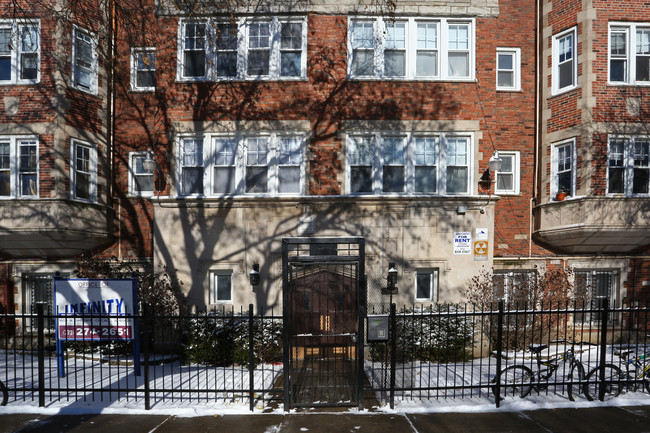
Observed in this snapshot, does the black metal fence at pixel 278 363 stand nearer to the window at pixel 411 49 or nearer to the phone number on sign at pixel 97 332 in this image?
the phone number on sign at pixel 97 332

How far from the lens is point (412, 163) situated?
11.3 meters

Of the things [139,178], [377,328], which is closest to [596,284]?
[377,328]

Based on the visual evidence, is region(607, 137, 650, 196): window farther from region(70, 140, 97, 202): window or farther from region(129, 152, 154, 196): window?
region(70, 140, 97, 202): window

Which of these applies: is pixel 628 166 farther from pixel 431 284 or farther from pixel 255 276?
pixel 255 276

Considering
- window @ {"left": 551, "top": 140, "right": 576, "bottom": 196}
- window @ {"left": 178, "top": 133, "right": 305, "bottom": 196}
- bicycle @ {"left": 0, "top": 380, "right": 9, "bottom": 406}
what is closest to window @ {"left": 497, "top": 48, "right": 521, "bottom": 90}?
window @ {"left": 551, "top": 140, "right": 576, "bottom": 196}

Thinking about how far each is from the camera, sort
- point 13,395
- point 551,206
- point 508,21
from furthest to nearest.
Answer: point 508,21
point 551,206
point 13,395

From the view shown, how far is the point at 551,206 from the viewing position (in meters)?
12.0

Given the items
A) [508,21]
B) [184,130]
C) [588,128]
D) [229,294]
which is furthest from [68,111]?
[588,128]

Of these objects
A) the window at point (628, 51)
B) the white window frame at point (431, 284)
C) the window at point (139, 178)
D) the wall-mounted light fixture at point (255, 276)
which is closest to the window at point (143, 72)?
the window at point (139, 178)

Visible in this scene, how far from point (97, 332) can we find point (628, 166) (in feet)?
47.7

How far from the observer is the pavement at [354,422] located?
6270mm

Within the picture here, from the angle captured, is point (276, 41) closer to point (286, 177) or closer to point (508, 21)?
point (286, 177)

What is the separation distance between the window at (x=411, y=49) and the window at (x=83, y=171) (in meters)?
8.13

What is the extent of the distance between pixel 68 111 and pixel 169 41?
11.6 feet
